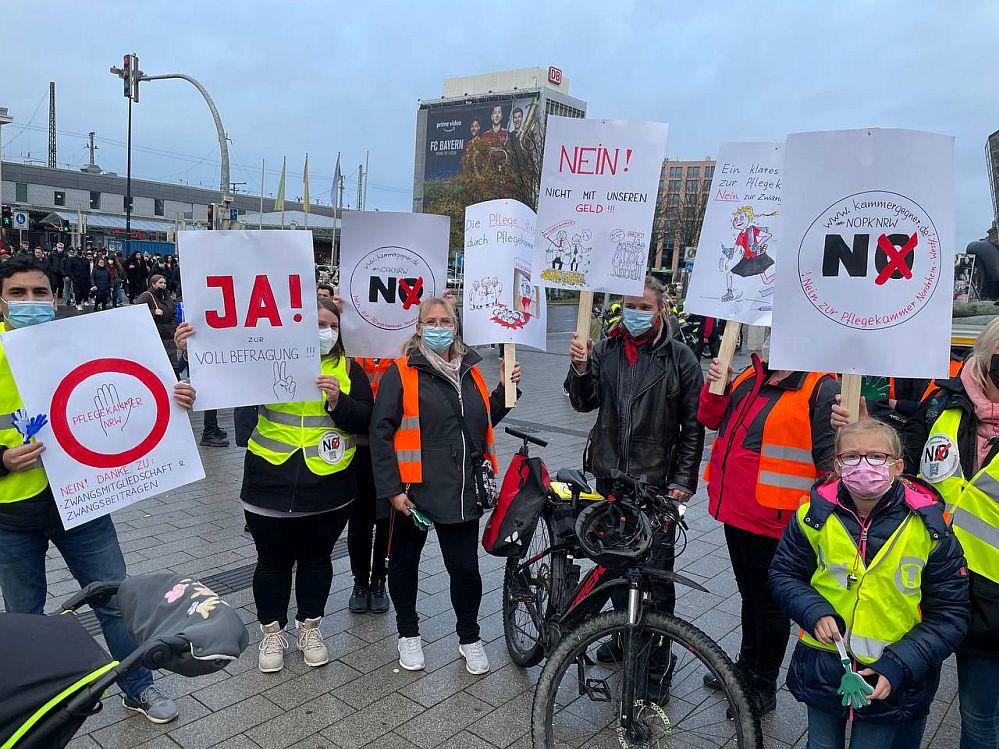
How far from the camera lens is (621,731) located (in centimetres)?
295

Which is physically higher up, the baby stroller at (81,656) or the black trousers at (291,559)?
the baby stroller at (81,656)

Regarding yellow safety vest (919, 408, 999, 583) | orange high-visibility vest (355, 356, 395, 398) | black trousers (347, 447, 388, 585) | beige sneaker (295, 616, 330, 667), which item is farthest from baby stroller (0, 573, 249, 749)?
orange high-visibility vest (355, 356, 395, 398)

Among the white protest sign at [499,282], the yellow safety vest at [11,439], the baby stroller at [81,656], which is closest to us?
the baby stroller at [81,656]

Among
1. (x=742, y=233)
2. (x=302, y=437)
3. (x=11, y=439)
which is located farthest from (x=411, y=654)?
→ (x=742, y=233)

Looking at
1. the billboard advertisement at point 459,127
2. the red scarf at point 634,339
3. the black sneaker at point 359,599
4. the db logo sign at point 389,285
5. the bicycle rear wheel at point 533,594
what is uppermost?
the billboard advertisement at point 459,127

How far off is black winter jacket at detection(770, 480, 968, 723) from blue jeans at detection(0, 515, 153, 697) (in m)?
2.60

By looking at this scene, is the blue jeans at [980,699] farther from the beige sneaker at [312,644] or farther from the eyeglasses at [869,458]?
the beige sneaker at [312,644]

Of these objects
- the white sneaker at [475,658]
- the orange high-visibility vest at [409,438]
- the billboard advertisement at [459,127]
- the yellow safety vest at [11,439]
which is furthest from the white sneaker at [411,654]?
the billboard advertisement at [459,127]

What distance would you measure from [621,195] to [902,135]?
1.39 m

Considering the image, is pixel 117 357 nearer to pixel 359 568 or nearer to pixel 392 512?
pixel 392 512

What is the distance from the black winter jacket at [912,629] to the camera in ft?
7.78

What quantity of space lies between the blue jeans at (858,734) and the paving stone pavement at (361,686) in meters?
0.84

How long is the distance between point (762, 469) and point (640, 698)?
1150mm

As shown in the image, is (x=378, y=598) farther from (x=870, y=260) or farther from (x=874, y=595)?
(x=870, y=260)
